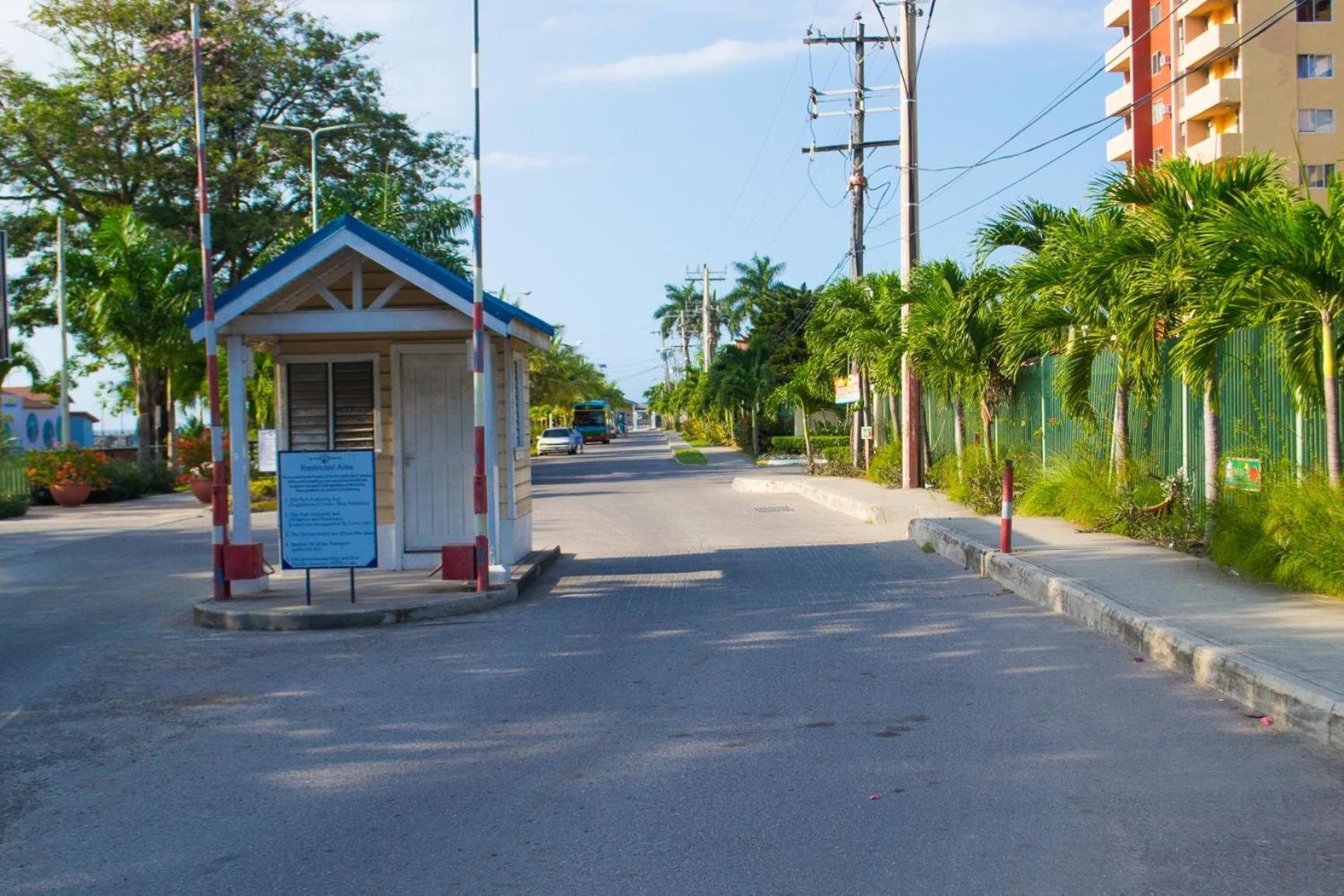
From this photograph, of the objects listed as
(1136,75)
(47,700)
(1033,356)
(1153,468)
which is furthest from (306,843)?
(1136,75)

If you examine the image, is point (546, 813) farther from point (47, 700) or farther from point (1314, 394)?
point (1314, 394)

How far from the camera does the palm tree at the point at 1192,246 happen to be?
1140 centimetres

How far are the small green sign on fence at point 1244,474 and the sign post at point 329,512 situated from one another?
26.5 ft

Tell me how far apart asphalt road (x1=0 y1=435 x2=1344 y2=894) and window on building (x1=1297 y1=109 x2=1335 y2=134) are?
4067cm

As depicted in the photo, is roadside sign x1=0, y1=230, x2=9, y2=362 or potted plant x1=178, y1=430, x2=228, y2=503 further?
potted plant x1=178, y1=430, x2=228, y2=503

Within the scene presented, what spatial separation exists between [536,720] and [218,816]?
207 centimetres

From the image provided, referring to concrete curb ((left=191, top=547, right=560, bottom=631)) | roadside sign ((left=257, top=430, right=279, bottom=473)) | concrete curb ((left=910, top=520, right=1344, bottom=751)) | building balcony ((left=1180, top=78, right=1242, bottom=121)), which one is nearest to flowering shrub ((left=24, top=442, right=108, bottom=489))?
roadside sign ((left=257, top=430, right=279, bottom=473))

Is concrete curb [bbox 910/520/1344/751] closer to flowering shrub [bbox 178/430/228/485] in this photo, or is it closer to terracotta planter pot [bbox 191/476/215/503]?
terracotta planter pot [bbox 191/476/215/503]

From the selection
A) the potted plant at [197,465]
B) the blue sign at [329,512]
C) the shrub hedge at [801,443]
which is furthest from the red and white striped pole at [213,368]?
the shrub hedge at [801,443]

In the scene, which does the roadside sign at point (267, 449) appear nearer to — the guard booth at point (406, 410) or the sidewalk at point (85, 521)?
the guard booth at point (406, 410)

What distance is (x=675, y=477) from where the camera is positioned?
37531 millimetres

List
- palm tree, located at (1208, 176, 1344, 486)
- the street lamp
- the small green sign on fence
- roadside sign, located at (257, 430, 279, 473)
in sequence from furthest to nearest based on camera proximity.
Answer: the street lamp, roadside sign, located at (257, 430, 279, 473), the small green sign on fence, palm tree, located at (1208, 176, 1344, 486)

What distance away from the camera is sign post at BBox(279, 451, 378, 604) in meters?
11.5

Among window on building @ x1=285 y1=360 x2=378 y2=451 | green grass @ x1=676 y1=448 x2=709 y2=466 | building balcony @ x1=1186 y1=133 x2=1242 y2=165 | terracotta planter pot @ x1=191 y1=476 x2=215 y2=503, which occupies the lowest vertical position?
terracotta planter pot @ x1=191 y1=476 x2=215 y2=503
